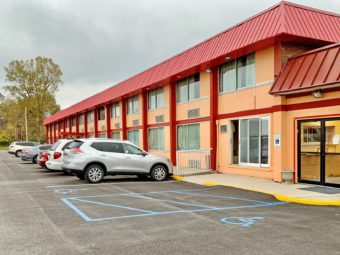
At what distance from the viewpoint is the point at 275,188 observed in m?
10.9

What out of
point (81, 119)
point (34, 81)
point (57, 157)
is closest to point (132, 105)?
point (57, 157)

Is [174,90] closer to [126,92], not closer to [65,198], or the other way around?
[126,92]

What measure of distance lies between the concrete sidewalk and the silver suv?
136 cm

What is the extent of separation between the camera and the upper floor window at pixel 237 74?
14259mm

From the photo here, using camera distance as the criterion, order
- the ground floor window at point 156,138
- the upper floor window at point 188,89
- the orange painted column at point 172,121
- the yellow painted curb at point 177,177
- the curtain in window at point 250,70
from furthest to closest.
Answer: the ground floor window at point 156,138, the orange painted column at point 172,121, the upper floor window at point 188,89, the yellow painted curb at point 177,177, the curtain in window at point 250,70

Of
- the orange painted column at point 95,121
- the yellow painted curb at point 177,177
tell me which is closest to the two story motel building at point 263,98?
the yellow painted curb at point 177,177

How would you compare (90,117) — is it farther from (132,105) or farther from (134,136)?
(134,136)

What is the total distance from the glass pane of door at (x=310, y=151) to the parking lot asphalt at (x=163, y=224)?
259 centimetres

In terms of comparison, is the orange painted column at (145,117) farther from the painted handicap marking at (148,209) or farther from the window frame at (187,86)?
the painted handicap marking at (148,209)

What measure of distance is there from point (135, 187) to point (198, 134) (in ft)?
22.3

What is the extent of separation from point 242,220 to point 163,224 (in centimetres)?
167

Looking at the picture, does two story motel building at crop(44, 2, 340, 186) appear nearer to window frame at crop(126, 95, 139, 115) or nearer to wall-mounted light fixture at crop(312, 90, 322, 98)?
wall-mounted light fixture at crop(312, 90, 322, 98)

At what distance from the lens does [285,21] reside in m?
11.5

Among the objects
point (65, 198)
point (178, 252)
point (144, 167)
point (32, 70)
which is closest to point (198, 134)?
point (144, 167)
